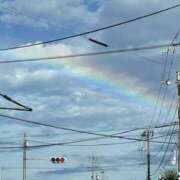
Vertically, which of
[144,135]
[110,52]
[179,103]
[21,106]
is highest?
[144,135]

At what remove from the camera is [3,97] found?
3103cm

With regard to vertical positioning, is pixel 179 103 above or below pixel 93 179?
below

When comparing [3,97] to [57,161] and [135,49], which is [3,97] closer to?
[135,49]

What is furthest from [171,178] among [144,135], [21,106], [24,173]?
[21,106]

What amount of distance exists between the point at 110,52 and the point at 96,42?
8.82 ft

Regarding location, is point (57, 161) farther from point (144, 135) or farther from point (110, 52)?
point (110, 52)

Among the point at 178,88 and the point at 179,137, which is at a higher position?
the point at 178,88

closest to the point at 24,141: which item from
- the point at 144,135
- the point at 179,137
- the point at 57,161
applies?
the point at 144,135

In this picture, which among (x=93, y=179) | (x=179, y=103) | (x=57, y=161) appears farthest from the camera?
(x=93, y=179)

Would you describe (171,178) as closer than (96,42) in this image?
No

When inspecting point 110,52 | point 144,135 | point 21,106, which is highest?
point 144,135

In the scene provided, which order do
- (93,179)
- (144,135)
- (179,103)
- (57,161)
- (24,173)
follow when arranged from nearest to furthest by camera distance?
(179,103) < (57,161) < (144,135) < (24,173) < (93,179)

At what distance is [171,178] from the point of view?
321 ft

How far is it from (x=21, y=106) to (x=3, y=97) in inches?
38.7
